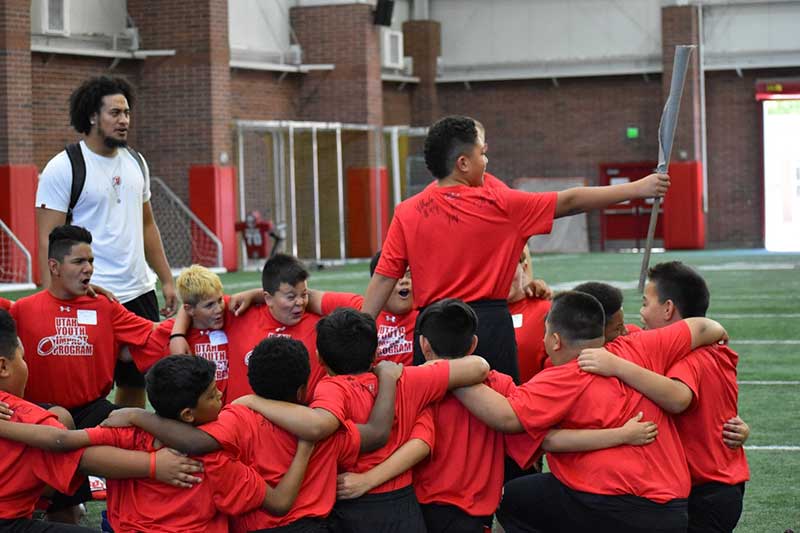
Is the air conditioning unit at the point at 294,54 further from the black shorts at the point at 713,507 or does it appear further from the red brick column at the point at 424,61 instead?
the black shorts at the point at 713,507

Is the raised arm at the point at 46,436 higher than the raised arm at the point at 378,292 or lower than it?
lower

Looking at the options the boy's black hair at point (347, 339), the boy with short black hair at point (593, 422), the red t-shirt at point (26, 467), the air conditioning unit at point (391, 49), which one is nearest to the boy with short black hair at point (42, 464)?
the red t-shirt at point (26, 467)

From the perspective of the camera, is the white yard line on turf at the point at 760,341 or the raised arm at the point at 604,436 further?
the white yard line on turf at the point at 760,341

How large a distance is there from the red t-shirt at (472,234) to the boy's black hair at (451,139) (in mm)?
135

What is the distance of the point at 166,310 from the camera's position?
7.28 meters

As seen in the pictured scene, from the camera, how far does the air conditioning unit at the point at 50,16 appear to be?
76.1 ft

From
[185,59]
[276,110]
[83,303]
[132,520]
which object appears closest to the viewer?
[132,520]

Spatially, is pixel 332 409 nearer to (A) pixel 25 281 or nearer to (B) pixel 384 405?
(B) pixel 384 405

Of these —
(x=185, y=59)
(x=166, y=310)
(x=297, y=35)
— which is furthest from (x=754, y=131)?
(x=166, y=310)

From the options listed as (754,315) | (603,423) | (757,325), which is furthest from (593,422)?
(754,315)

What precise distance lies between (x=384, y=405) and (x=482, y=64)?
30.6 metres

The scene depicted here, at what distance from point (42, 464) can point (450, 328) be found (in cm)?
162

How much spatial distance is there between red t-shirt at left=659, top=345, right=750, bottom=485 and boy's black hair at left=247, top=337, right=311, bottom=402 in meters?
1.58

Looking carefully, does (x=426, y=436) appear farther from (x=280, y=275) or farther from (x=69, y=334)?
(x=69, y=334)
